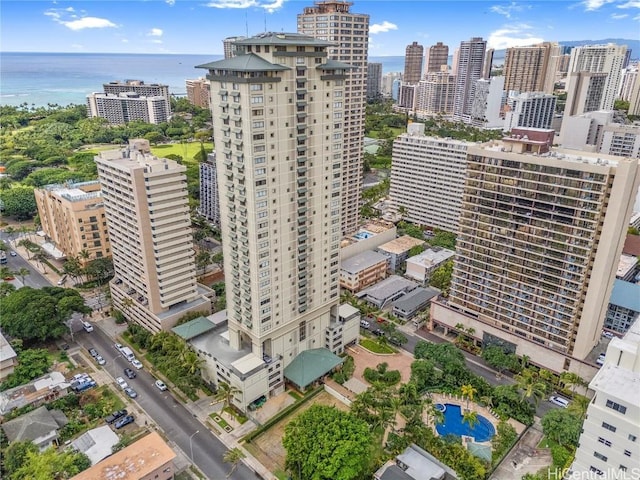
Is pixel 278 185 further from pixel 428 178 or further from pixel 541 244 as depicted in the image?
pixel 428 178

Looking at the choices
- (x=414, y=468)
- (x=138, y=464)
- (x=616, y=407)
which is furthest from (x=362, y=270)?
(x=616, y=407)

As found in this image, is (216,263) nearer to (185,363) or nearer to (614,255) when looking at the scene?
(185,363)

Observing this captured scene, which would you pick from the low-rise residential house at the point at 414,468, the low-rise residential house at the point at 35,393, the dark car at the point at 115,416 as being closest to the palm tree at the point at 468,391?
the low-rise residential house at the point at 414,468

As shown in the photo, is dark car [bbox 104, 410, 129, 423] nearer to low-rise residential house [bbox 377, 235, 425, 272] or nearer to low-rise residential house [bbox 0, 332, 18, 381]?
low-rise residential house [bbox 0, 332, 18, 381]

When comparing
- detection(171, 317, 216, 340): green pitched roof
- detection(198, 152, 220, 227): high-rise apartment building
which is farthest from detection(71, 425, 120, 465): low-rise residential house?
detection(198, 152, 220, 227): high-rise apartment building

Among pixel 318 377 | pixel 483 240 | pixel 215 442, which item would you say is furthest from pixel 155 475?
pixel 483 240
